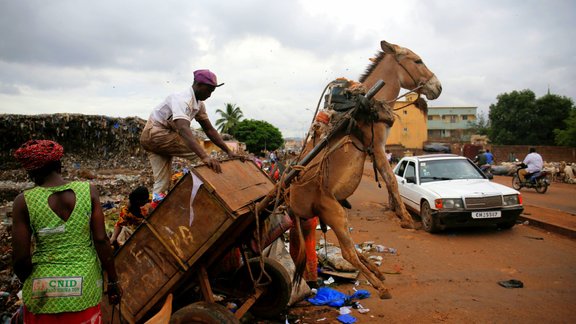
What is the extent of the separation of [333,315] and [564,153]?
2944cm

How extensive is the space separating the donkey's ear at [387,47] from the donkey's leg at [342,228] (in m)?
2.21

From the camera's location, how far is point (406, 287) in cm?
518

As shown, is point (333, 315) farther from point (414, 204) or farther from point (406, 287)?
point (414, 204)

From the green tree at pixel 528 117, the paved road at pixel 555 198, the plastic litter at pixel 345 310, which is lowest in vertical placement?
the plastic litter at pixel 345 310

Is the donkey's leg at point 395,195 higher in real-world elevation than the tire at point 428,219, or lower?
higher

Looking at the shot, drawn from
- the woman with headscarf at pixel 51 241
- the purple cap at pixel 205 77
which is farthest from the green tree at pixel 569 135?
the woman with headscarf at pixel 51 241

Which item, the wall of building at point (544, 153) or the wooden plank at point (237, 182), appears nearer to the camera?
the wooden plank at point (237, 182)

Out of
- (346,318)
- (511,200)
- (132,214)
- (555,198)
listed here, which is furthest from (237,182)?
(555,198)

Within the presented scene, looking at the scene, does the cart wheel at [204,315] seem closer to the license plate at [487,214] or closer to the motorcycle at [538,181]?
the license plate at [487,214]

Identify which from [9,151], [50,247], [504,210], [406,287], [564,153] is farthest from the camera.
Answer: [564,153]

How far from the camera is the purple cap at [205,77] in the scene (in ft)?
12.5

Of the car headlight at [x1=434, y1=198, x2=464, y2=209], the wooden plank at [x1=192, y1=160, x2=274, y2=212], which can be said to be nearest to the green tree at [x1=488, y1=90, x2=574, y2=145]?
the car headlight at [x1=434, y1=198, x2=464, y2=209]

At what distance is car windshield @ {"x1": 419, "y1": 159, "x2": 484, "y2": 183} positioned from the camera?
8727mm

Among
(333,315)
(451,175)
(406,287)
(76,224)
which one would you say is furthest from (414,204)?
(76,224)
